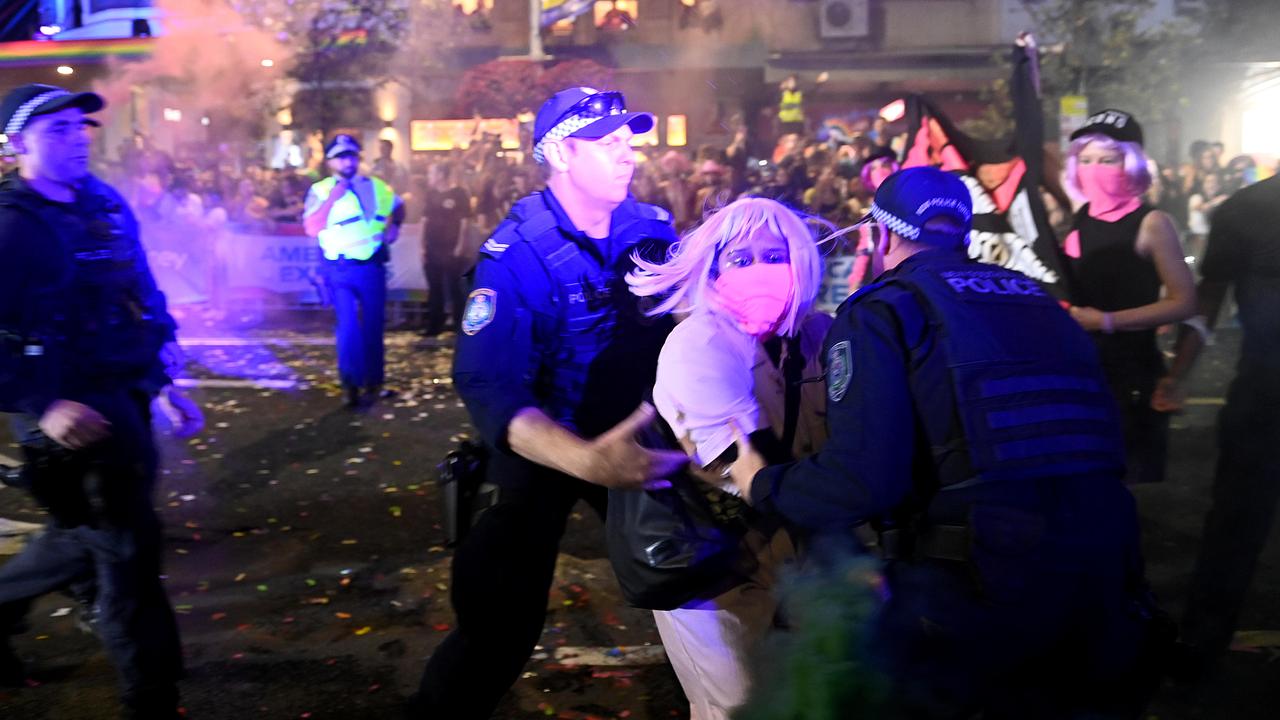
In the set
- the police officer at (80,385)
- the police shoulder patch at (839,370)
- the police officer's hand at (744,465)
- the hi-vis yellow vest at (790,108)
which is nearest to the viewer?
the police shoulder patch at (839,370)

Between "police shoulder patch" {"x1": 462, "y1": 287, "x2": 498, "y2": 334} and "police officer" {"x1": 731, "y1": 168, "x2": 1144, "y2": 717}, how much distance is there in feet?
3.62

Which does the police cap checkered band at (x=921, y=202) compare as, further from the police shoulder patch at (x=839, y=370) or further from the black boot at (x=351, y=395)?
the black boot at (x=351, y=395)

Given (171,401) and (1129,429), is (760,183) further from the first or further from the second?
(171,401)

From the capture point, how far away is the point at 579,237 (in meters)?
3.40

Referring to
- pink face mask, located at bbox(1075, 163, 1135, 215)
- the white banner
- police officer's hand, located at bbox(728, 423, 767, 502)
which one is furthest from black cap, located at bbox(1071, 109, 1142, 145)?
the white banner

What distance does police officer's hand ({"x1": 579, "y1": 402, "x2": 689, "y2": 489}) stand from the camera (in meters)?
2.52

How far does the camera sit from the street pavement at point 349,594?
3.95m


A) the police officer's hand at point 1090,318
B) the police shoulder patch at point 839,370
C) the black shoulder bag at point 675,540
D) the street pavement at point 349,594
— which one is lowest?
the street pavement at point 349,594

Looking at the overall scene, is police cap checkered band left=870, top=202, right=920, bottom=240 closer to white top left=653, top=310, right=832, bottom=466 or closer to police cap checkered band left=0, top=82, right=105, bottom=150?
white top left=653, top=310, right=832, bottom=466

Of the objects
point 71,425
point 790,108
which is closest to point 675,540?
point 71,425

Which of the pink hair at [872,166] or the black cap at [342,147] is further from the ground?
the black cap at [342,147]

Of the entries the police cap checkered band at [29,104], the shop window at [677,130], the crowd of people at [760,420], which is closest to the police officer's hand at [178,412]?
the crowd of people at [760,420]

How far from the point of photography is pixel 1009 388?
7.22ft

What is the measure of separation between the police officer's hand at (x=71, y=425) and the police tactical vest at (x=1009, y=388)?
2.48 m
